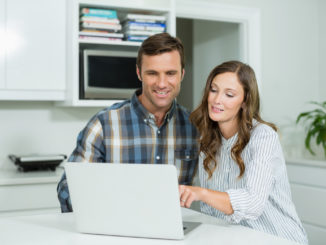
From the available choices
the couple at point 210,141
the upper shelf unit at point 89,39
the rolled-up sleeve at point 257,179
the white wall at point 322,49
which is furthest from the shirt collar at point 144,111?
the white wall at point 322,49

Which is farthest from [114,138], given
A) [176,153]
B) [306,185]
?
[306,185]

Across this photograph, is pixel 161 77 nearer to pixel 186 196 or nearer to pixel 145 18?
pixel 186 196

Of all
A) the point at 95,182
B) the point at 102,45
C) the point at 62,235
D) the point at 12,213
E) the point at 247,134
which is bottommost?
the point at 12,213

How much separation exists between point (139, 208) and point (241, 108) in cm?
67

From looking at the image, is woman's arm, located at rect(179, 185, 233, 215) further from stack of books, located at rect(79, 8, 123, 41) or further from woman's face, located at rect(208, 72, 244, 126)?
stack of books, located at rect(79, 8, 123, 41)

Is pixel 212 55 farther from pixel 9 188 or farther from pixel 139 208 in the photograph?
pixel 139 208

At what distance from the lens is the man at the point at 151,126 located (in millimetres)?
2041

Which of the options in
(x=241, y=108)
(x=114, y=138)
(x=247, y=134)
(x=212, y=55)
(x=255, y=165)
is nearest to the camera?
(x=255, y=165)

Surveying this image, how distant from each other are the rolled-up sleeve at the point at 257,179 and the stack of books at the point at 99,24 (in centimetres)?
164

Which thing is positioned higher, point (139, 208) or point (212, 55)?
point (212, 55)

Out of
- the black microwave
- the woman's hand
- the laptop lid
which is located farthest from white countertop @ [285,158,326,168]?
the laptop lid

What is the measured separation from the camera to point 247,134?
1.64 meters

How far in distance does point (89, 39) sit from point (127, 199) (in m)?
1.80

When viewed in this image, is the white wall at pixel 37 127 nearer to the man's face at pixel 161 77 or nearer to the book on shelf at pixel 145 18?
the book on shelf at pixel 145 18
